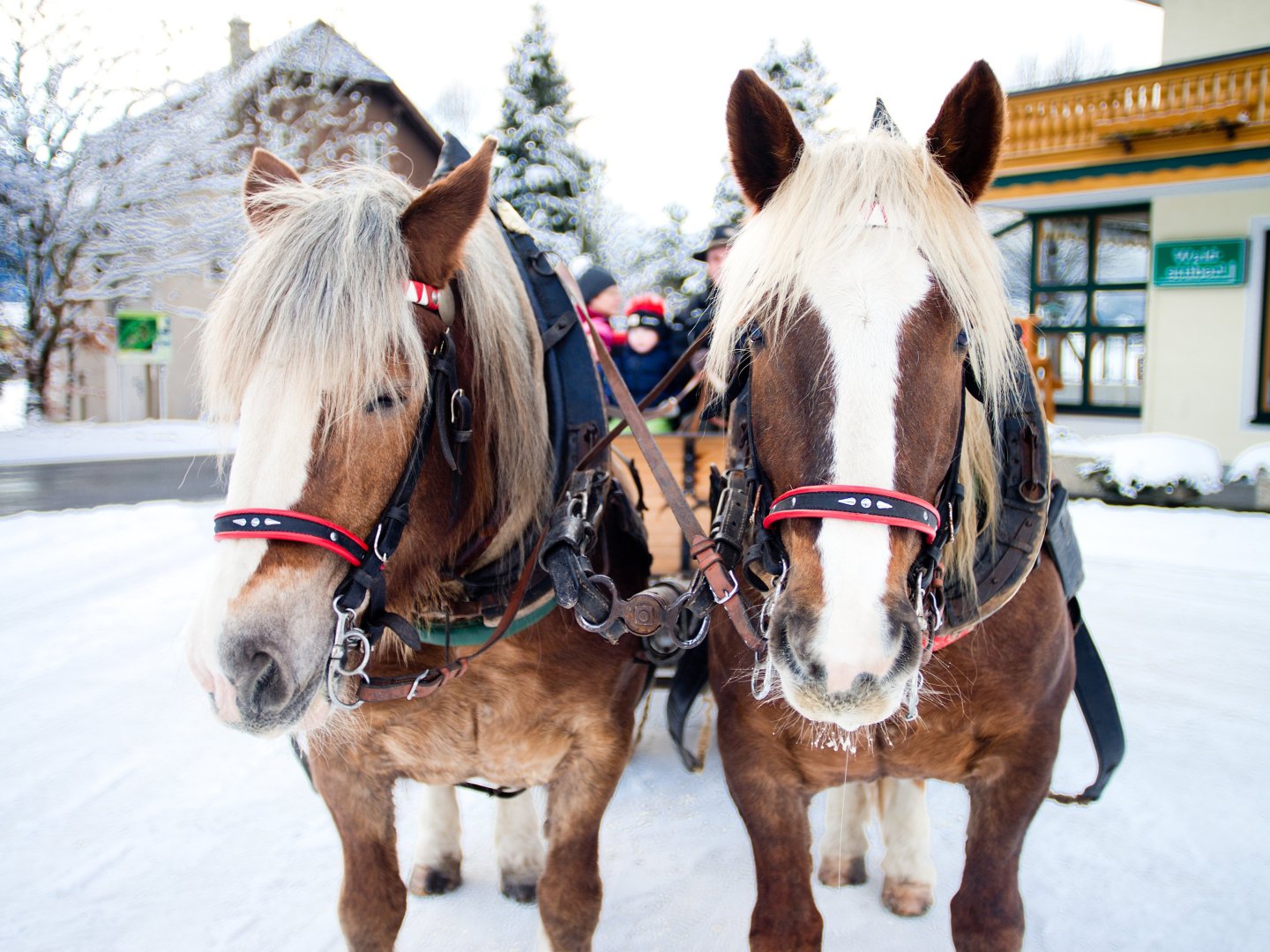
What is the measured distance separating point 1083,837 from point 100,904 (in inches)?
118

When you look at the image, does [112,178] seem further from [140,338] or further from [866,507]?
[866,507]

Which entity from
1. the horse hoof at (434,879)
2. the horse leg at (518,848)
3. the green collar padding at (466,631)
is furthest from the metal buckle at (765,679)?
the horse hoof at (434,879)

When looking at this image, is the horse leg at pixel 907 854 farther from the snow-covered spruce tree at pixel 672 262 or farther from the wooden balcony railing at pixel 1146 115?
the snow-covered spruce tree at pixel 672 262

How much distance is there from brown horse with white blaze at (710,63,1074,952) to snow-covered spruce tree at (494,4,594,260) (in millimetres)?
16942

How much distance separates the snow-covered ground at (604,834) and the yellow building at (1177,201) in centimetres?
569

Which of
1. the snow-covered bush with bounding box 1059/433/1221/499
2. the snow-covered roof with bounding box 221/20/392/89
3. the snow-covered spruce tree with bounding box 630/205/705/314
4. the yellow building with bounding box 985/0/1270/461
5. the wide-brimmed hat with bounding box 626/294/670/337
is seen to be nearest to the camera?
the wide-brimmed hat with bounding box 626/294/670/337

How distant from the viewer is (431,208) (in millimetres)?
1498

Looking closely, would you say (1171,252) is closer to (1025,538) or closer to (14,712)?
(1025,538)

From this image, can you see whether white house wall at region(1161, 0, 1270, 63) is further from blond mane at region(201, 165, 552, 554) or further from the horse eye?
the horse eye

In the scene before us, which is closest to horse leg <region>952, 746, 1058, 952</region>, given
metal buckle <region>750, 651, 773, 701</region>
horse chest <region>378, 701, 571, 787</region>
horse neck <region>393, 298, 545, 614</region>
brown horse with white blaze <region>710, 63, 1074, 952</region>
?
brown horse with white blaze <region>710, 63, 1074, 952</region>

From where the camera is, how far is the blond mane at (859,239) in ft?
4.45

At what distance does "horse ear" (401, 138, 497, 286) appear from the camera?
4.85 feet

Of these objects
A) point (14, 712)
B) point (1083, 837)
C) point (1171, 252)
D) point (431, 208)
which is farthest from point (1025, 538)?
point (1171, 252)

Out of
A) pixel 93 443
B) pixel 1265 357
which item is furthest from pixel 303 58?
pixel 1265 357
